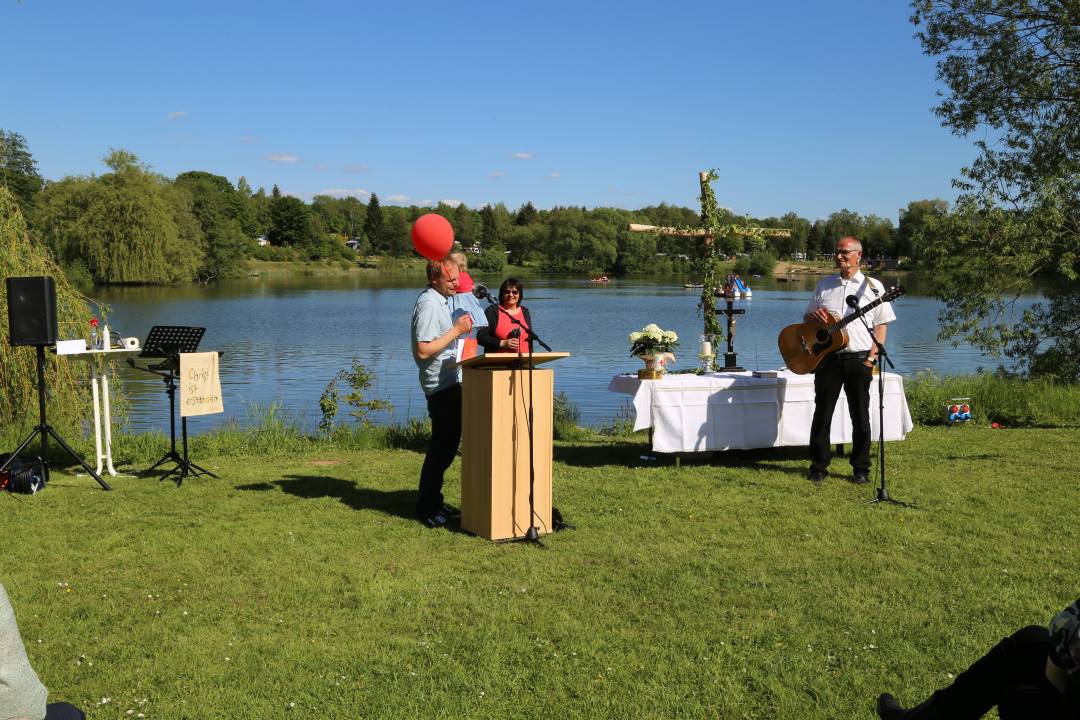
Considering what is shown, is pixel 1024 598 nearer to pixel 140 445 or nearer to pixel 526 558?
pixel 526 558

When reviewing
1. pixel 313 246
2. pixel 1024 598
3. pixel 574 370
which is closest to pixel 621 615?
pixel 1024 598

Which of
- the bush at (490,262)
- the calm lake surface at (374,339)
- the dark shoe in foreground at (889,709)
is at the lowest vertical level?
the calm lake surface at (374,339)

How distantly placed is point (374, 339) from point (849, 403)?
24.8m

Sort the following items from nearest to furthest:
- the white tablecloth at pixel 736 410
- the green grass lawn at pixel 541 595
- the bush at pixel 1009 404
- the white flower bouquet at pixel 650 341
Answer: the green grass lawn at pixel 541 595 < the white tablecloth at pixel 736 410 < the white flower bouquet at pixel 650 341 < the bush at pixel 1009 404

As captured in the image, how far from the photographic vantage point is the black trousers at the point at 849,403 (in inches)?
316

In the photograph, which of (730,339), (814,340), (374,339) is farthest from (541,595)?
(374,339)

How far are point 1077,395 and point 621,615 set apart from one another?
1071 centimetres

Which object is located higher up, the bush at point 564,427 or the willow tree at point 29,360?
the willow tree at point 29,360

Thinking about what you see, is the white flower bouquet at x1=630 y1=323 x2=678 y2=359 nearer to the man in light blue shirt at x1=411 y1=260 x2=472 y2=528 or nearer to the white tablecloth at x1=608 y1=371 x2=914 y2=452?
the white tablecloth at x1=608 y1=371 x2=914 y2=452

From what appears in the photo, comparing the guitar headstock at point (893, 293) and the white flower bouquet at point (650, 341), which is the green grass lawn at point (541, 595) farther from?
the guitar headstock at point (893, 293)

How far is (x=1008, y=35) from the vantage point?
49.4 ft

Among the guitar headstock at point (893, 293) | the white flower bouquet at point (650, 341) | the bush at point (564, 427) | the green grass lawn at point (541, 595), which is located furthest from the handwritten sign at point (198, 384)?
the guitar headstock at point (893, 293)

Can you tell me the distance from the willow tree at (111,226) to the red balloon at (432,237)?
1867 inches

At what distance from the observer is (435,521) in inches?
261
